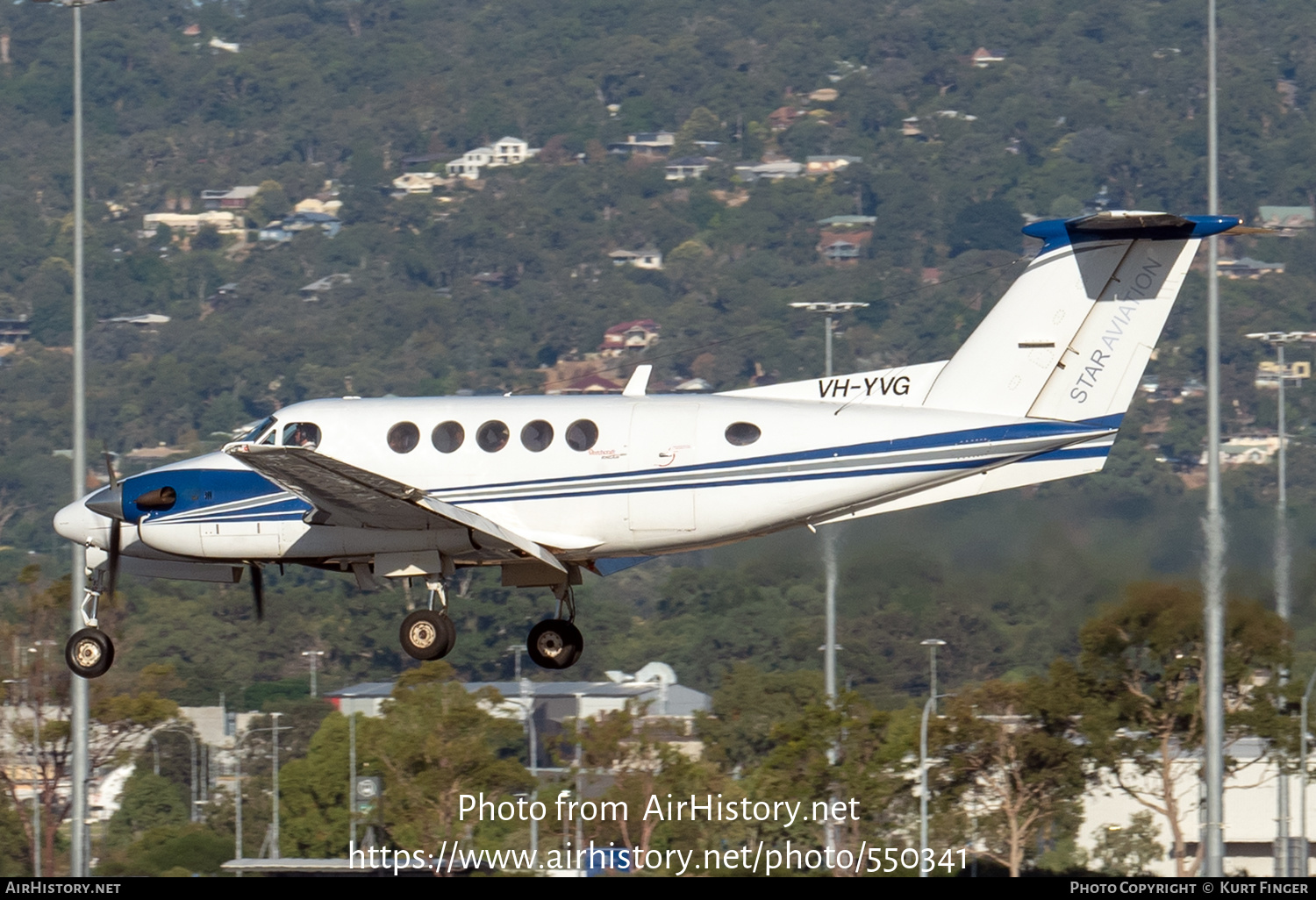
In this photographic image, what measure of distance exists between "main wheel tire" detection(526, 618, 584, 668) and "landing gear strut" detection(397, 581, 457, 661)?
145 cm

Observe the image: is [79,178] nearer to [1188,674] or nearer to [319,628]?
[1188,674]

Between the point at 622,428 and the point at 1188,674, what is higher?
the point at 622,428

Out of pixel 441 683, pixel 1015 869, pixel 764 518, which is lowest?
pixel 1015 869

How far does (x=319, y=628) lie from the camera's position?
125m

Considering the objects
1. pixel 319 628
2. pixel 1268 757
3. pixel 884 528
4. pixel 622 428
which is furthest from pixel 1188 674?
pixel 319 628

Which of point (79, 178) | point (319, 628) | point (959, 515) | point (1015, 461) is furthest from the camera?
point (319, 628)

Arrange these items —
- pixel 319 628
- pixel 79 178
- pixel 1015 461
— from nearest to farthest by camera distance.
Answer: pixel 1015 461 < pixel 79 178 < pixel 319 628

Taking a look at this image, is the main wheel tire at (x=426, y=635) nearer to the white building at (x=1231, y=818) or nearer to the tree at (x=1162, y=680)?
the tree at (x=1162, y=680)

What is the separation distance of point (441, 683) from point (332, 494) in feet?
118

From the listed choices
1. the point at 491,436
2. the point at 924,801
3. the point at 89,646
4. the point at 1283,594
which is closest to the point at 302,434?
the point at 491,436

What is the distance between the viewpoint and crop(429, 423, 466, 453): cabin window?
97.0 ft

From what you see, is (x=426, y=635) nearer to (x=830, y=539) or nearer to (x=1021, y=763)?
(x=830, y=539)

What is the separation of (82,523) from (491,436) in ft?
22.3

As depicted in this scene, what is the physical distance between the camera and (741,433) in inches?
1150
